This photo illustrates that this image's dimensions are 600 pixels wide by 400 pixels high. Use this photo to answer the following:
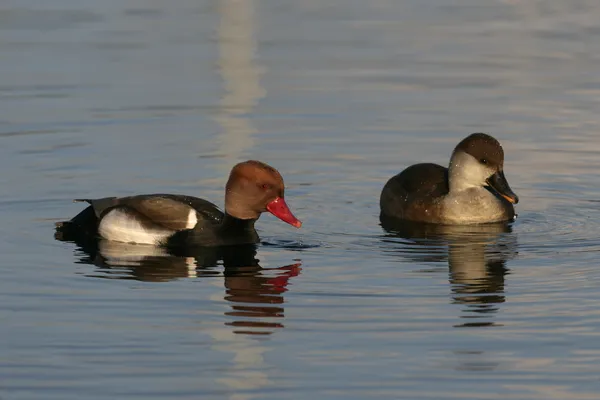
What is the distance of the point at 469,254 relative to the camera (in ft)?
41.3

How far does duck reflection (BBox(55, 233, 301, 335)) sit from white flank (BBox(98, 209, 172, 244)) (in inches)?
2.8

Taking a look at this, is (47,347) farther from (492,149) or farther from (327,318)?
(492,149)

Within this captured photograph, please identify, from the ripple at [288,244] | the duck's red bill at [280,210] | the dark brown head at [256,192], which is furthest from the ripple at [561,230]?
the dark brown head at [256,192]

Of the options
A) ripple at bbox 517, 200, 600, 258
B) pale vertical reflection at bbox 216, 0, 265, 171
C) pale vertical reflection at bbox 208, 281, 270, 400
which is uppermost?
pale vertical reflection at bbox 216, 0, 265, 171

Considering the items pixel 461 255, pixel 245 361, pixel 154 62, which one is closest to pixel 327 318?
pixel 245 361

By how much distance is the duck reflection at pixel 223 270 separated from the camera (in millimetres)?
10234

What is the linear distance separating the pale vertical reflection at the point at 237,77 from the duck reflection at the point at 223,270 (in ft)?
10.7

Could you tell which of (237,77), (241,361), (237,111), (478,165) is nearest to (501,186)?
(478,165)

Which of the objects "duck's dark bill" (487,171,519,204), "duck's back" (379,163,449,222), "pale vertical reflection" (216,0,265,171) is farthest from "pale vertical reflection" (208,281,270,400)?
"pale vertical reflection" (216,0,265,171)

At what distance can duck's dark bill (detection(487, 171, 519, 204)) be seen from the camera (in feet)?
45.8

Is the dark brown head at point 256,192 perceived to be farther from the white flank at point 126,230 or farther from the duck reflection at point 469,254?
the duck reflection at point 469,254

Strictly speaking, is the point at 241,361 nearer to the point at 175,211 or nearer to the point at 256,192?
the point at 256,192

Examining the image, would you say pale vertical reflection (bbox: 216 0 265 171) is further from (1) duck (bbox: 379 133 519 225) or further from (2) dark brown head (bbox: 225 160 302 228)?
(2) dark brown head (bbox: 225 160 302 228)

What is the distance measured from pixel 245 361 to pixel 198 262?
10.8 feet
